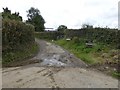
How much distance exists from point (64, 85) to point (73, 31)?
2639 centimetres

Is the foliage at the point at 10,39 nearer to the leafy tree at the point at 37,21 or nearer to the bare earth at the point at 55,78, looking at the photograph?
the bare earth at the point at 55,78

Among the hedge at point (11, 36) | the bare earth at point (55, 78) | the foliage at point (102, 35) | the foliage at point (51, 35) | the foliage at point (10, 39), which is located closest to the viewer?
the bare earth at point (55, 78)

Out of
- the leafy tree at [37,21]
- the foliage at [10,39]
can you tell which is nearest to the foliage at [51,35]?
the leafy tree at [37,21]

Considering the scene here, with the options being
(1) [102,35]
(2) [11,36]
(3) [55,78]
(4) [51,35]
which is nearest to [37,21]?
(4) [51,35]

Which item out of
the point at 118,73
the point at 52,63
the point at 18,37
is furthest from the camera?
the point at 18,37

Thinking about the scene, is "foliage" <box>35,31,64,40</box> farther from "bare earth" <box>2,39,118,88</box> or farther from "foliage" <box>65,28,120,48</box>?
"bare earth" <box>2,39,118,88</box>

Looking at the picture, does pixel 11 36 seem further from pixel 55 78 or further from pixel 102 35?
pixel 102 35

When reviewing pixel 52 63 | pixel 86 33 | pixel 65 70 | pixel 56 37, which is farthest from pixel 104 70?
pixel 56 37

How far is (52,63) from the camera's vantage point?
17547 mm

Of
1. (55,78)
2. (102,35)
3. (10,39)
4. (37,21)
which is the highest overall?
(37,21)

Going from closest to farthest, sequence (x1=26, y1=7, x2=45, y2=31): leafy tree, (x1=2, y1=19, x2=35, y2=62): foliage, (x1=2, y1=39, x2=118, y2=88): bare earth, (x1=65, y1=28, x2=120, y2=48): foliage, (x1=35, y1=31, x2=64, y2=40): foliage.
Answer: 1. (x1=2, y1=39, x2=118, y2=88): bare earth
2. (x1=2, y1=19, x2=35, y2=62): foliage
3. (x1=65, y1=28, x2=120, y2=48): foliage
4. (x1=35, y1=31, x2=64, y2=40): foliage
5. (x1=26, y1=7, x2=45, y2=31): leafy tree

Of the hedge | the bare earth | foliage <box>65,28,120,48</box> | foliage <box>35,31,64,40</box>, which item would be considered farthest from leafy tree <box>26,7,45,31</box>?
the bare earth

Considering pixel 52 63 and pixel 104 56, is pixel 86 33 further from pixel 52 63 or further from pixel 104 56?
pixel 52 63

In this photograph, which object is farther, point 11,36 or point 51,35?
point 51,35
